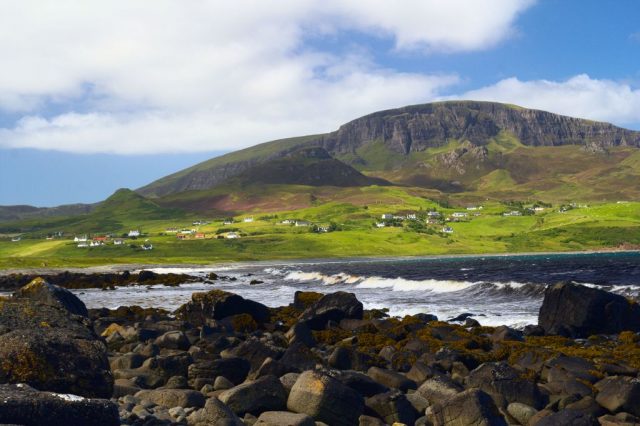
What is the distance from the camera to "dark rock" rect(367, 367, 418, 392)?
1878 cm

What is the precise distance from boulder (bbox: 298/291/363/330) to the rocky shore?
307 centimetres

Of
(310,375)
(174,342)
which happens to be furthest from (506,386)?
(174,342)

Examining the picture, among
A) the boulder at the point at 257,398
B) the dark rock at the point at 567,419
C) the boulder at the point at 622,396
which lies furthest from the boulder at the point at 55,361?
the boulder at the point at 622,396

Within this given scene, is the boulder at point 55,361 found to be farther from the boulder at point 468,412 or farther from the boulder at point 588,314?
the boulder at point 588,314

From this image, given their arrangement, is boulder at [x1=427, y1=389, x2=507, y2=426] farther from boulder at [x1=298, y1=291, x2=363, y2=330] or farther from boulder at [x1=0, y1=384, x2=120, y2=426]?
boulder at [x1=298, y1=291, x2=363, y2=330]

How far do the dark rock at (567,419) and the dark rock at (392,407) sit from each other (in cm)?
308

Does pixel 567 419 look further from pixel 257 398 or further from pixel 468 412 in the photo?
pixel 257 398

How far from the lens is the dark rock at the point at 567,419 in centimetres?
1421

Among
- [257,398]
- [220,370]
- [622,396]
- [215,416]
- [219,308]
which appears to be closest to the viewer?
[215,416]

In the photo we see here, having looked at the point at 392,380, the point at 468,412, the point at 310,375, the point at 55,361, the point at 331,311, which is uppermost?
the point at 55,361

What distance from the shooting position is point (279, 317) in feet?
134

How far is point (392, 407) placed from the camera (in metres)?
16.0

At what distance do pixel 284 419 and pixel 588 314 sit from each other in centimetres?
2317

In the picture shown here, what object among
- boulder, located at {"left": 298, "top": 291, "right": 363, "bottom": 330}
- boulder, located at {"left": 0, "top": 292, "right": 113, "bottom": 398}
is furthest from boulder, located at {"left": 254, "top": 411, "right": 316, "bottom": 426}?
boulder, located at {"left": 298, "top": 291, "right": 363, "bottom": 330}
